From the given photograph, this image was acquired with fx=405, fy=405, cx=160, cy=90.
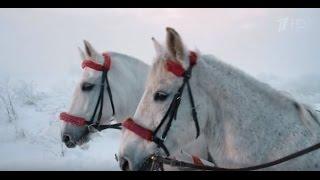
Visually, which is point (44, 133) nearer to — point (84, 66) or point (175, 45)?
point (84, 66)

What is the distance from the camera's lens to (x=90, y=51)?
14.8ft

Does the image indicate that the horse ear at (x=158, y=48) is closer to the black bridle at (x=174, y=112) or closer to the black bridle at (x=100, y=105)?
the black bridle at (x=174, y=112)

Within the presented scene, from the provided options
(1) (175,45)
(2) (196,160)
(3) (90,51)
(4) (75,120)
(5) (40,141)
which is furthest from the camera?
(5) (40,141)

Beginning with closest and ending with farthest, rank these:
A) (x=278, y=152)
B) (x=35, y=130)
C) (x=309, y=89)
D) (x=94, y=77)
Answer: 1. (x=278, y=152)
2. (x=94, y=77)
3. (x=35, y=130)
4. (x=309, y=89)

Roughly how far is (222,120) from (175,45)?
61 centimetres

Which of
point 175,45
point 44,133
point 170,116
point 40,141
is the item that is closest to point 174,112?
point 170,116

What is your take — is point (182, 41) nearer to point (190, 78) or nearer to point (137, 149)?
point (190, 78)

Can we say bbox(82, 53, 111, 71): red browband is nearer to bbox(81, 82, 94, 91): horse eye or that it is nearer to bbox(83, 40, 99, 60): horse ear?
bbox(83, 40, 99, 60): horse ear

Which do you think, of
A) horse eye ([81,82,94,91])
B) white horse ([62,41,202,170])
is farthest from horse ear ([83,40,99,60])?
horse eye ([81,82,94,91])

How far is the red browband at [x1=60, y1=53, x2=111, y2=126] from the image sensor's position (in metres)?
4.30

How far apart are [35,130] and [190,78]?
6.66 metres

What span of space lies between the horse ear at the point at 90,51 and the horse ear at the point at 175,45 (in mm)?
1897

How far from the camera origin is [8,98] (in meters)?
10.0
